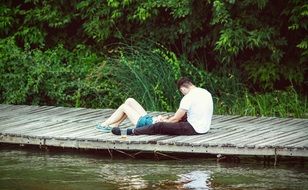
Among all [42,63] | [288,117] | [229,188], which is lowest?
[229,188]

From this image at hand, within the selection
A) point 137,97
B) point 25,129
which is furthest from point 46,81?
point 25,129

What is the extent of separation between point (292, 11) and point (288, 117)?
1.99 meters

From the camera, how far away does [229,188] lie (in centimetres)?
1093

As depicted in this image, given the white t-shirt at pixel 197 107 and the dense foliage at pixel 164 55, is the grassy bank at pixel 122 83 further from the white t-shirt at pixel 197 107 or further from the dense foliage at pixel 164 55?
the white t-shirt at pixel 197 107

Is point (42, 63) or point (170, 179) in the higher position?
point (42, 63)

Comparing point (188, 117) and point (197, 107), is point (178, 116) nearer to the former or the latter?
point (188, 117)

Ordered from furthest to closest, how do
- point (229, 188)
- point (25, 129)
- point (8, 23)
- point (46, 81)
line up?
point (8, 23)
point (46, 81)
point (25, 129)
point (229, 188)

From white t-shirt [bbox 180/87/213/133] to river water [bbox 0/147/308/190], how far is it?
0.55m

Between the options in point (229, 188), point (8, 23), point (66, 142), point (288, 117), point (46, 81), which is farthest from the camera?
point (8, 23)

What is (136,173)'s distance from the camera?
1212 cm

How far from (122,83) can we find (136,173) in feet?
17.1

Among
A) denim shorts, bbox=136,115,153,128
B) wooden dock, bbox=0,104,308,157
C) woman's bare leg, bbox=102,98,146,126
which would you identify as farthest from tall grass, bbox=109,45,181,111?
denim shorts, bbox=136,115,153,128

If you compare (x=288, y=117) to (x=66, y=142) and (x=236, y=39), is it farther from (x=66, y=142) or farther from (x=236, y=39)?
(x=66, y=142)

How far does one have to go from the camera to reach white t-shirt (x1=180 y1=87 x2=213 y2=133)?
13.0m
